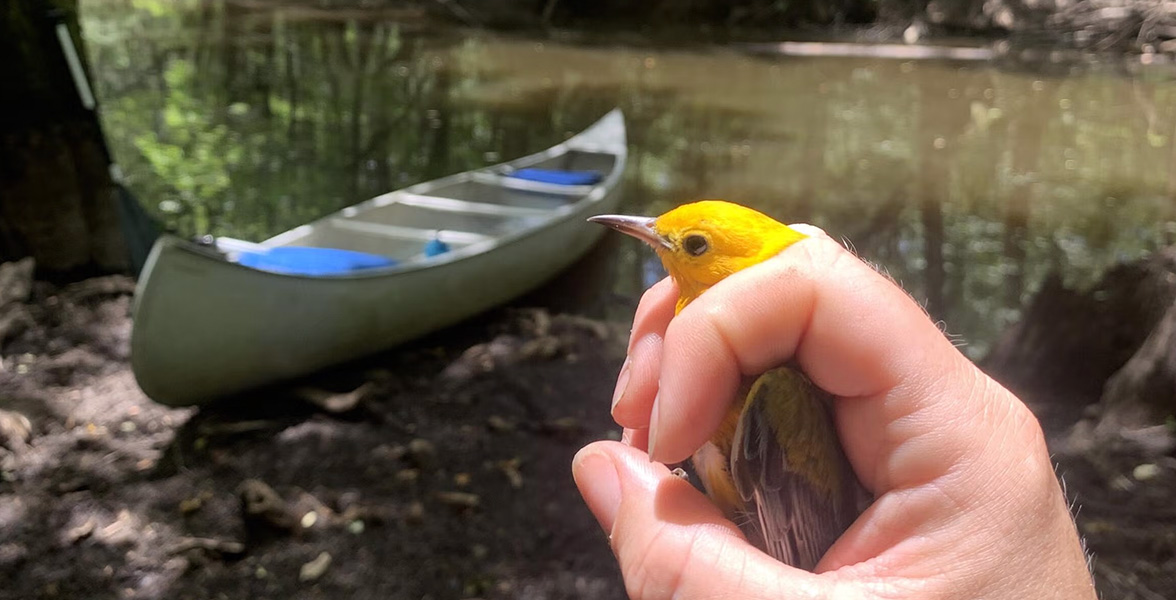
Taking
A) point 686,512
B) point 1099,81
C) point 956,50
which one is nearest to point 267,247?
point 686,512

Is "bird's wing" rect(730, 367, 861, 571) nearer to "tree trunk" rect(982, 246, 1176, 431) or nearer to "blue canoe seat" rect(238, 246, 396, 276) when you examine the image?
"tree trunk" rect(982, 246, 1176, 431)

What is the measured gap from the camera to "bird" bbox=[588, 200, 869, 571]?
112 cm

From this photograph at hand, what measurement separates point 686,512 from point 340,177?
809cm

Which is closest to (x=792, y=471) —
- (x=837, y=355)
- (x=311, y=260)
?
(x=837, y=355)

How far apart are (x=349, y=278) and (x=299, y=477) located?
3.69 ft

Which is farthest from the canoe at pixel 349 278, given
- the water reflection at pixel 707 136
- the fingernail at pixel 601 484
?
the fingernail at pixel 601 484

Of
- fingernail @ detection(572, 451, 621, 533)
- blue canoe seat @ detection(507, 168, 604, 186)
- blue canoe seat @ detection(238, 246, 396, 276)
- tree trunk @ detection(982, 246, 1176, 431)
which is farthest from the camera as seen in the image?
blue canoe seat @ detection(507, 168, 604, 186)

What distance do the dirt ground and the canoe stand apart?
11.4 inches

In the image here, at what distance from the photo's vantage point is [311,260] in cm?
488

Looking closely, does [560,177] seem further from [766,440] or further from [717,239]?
[766,440]

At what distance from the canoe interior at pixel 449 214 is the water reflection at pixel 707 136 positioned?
Answer: 0.83 m

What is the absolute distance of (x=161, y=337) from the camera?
3.73 meters

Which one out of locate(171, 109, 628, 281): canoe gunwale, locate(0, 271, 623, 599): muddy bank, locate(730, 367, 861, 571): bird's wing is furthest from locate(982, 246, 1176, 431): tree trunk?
locate(730, 367, 861, 571): bird's wing

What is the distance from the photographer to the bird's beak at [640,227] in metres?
1.25
